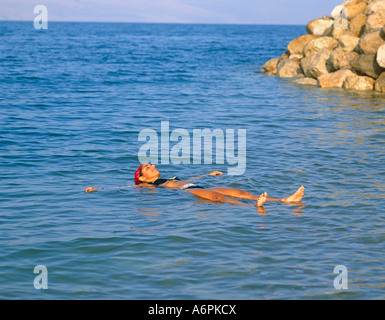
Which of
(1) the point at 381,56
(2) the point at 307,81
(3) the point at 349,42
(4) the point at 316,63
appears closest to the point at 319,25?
(2) the point at 307,81

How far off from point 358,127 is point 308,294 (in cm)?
1248

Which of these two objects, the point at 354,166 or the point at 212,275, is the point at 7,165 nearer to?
the point at 212,275

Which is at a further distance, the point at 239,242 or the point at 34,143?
the point at 34,143

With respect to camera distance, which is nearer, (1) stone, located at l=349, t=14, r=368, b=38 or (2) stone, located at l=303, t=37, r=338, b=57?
(1) stone, located at l=349, t=14, r=368, b=38

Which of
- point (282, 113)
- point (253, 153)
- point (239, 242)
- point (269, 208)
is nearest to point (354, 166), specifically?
point (253, 153)

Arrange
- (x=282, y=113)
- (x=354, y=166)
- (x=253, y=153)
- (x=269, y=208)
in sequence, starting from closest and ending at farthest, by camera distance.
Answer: (x=269, y=208)
(x=354, y=166)
(x=253, y=153)
(x=282, y=113)

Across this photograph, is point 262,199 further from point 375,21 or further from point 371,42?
point 375,21

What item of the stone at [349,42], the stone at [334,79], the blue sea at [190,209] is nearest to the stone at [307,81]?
the stone at [334,79]

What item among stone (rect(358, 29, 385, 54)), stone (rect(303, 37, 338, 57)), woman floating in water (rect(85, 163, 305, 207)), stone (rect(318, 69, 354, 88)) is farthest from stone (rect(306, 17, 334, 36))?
woman floating in water (rect(85, 163, 305, 207))

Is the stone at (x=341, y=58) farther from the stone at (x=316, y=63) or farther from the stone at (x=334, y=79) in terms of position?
the stone at (x=316, y=63)

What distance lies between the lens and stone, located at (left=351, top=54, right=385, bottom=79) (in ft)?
79.7

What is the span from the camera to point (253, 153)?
607 inches

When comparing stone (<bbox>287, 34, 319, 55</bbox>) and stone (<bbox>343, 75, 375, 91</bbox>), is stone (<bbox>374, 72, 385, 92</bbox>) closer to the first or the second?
stone (<bbox>343, 75, 375, 91</bbox>)

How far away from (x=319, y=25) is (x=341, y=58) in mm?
6899
